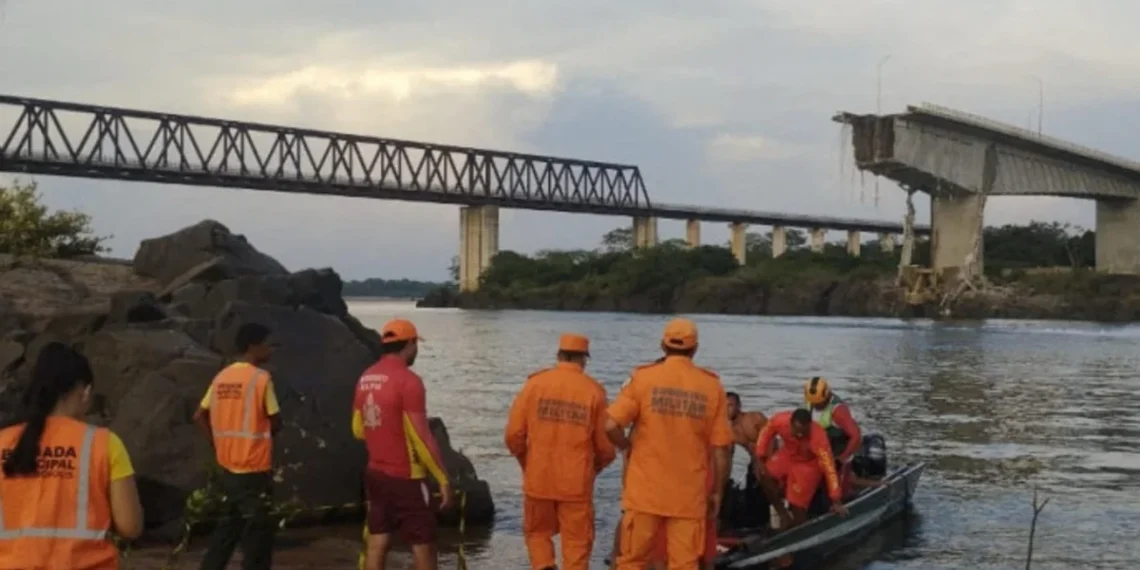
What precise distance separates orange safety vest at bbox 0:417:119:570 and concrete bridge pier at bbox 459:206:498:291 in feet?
423

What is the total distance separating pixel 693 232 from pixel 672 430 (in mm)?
145893

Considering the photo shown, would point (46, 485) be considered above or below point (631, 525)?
above

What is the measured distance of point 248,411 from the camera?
853 centimetres

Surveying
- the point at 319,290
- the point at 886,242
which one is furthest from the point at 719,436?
the point at 886,242

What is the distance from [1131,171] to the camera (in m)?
96.6

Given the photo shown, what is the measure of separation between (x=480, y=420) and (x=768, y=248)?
556 ft

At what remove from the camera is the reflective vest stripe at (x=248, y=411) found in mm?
8523

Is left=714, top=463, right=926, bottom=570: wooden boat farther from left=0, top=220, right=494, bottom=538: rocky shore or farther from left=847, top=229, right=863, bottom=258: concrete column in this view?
left=847, top=229, right=863, bottom=258: concrete column

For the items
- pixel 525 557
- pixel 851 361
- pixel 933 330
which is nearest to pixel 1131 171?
pixel 933 330

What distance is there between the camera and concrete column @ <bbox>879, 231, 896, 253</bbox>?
171m

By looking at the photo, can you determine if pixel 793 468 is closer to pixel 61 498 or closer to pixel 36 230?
pixel 61 498

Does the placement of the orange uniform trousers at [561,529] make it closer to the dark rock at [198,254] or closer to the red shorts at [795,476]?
the red shorts at [795,476]

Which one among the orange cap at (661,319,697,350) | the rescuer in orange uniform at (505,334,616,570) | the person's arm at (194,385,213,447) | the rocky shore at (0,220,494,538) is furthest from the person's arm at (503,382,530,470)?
the rocky shore at (0,220,494,538)

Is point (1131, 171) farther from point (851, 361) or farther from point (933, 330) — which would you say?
point (851, 361)
